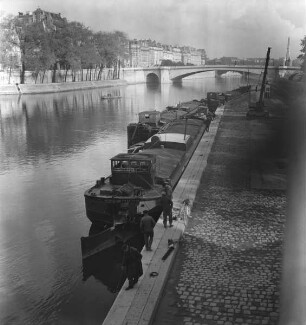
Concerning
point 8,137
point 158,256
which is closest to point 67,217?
point 158,256

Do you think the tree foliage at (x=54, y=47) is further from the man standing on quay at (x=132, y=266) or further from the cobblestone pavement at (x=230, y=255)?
the man standing on quay at (x=132, y=266)

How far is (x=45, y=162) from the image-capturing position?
28.3m

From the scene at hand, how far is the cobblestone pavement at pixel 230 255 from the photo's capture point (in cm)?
879

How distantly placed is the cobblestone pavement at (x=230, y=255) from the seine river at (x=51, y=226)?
2.85 metres

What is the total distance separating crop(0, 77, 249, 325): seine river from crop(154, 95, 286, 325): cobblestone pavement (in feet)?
9.34

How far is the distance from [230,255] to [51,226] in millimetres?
8596

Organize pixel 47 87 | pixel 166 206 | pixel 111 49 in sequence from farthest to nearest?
pixel 111 49 → pixel 47 87 → pixel 166 206

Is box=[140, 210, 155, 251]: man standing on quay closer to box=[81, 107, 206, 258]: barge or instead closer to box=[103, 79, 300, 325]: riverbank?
box=[103, 79, 300, 325]: riverbank

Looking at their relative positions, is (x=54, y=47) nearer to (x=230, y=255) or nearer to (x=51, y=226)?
(x=51, y=226)

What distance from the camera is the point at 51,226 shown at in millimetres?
17203

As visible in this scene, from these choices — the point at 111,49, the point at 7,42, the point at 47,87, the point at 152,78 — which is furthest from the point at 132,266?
the point at 152,78

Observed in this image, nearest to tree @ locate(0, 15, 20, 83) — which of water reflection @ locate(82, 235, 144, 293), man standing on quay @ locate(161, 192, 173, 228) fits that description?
water reflection @ locate(82, 235, 144, 293)

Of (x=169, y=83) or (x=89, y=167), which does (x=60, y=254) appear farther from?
(x=169, y=83)

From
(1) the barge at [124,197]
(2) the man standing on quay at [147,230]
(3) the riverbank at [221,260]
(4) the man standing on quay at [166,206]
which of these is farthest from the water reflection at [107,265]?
(2) the man standing on quay at [147,230]
